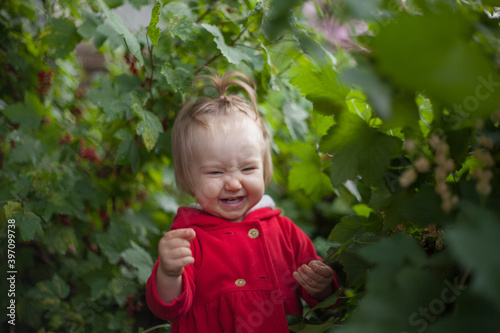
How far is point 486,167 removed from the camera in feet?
2.06

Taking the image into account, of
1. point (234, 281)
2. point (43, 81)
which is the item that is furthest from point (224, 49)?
point (43, 81)

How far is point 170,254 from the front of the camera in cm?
94

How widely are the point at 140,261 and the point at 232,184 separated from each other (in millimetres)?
464

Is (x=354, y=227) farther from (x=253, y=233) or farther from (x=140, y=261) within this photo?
(x=140, y=261)

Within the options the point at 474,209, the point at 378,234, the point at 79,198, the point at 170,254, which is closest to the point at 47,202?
the point at 79,198

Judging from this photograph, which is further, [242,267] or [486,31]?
[242,267]

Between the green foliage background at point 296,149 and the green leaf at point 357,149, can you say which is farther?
the green leaf at point 357,149

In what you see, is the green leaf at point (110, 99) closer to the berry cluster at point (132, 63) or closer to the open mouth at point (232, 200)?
the berry cluster at point (132, 63)

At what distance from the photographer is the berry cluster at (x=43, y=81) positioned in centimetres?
162

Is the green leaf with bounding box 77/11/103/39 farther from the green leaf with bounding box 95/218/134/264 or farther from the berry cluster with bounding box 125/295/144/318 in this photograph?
the berry cluster with bounding box 125/295/144/318

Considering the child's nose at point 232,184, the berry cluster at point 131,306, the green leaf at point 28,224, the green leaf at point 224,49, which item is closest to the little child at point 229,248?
the child's nose at point 232,184

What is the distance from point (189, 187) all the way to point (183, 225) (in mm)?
115

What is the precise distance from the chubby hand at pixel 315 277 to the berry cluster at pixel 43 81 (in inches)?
48.5

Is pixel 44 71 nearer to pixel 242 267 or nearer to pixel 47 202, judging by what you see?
pixel 47 202
